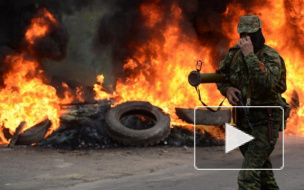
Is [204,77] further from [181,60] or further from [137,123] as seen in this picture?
[181,60]

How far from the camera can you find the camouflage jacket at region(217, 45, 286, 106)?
14.1 feet

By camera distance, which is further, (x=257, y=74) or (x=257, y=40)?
(x=257, y=40)

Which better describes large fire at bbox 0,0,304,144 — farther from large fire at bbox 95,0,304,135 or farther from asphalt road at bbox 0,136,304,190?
asphalt road at bbox 0,136,304,190

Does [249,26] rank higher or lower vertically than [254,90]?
higher

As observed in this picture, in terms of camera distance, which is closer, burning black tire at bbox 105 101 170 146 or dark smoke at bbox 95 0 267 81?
burning black tire at bbox 105 101 170 146

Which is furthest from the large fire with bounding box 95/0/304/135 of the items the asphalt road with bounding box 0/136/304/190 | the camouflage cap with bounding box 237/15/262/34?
the camouflage cap with bounding box 237/15/262/34

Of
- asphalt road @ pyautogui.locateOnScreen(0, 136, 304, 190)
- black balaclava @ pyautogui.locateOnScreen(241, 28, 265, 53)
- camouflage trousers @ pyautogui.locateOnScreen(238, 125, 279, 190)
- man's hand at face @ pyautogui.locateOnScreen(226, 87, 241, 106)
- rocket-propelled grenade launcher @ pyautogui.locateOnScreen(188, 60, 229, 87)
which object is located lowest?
asphalt road @ pyautogui.locateOnScreen(0, 136, 304, 190)

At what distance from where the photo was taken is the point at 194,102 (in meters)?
19.5

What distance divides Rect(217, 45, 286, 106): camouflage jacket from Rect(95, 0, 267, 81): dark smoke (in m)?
17.3

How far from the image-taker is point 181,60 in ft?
70.2

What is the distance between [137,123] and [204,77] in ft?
38.7
